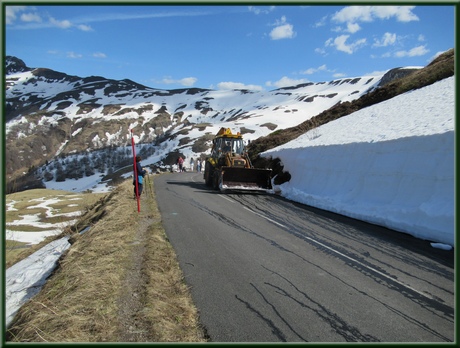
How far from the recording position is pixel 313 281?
5.34 meters

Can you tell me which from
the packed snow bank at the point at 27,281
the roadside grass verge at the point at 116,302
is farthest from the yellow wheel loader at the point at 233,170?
the roadside grass verge at the point at 116,302

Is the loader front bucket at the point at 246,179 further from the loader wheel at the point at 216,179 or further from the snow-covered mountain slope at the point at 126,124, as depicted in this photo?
the snow-covered mountain slope at the point at 126,124

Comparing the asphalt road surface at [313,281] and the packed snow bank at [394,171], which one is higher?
the packed snow bank at [394,171]

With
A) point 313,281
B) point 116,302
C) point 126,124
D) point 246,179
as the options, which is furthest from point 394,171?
point 126,124

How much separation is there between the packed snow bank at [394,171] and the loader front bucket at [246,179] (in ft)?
3.47

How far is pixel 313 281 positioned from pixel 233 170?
38.4 feet

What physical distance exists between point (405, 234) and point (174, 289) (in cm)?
656

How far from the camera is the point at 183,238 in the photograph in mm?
7785

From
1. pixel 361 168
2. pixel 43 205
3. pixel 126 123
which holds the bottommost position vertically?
pixel 43 205

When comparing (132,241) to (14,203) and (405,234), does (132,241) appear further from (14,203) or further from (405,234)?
(14,203)

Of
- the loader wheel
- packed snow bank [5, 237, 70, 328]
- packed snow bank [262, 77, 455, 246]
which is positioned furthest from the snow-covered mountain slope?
packed snow bank [5, 237, 70, 328]

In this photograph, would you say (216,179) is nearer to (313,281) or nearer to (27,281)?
(27,281)

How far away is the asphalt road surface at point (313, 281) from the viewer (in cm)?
390

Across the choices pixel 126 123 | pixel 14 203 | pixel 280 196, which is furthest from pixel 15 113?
pixel 280 196
